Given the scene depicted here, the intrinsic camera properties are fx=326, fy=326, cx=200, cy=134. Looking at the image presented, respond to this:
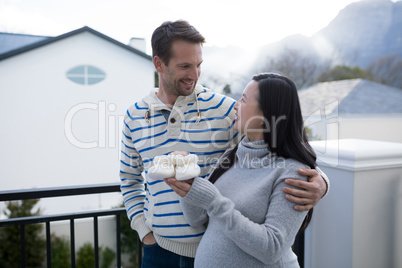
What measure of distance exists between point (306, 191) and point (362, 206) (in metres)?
0.73

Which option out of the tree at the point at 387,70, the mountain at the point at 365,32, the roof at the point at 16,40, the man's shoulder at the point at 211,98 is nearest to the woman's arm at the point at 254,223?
the man's shoulder at the point at 211,98

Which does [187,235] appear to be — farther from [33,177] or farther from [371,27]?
[371,27]

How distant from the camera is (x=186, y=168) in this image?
789 millimetres

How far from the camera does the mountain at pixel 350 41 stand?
687 inches

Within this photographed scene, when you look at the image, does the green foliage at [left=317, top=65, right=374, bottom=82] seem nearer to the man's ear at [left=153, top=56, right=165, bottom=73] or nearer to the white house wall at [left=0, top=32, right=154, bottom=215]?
the white house wall at [left=0, top=32, right=154, bottom=215]

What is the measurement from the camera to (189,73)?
1123mm

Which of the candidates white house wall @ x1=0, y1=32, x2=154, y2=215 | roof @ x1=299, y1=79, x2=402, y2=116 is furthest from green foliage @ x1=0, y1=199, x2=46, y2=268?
roof @ x1=299, y1=79, x2=402, y2=116

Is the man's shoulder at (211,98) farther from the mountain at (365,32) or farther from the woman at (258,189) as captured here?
the mountain at (365,32)

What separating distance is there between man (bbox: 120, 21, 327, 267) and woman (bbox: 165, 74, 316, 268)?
0.41ft

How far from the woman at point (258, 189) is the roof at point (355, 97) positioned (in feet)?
49.2

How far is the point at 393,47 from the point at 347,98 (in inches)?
189

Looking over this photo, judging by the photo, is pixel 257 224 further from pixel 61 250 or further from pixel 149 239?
pixel 61 250

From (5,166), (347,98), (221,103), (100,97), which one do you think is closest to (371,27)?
(347,98)

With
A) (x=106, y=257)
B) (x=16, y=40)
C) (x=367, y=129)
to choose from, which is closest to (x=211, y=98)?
(x=16, y=40)
